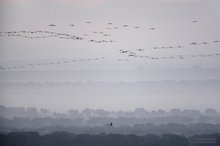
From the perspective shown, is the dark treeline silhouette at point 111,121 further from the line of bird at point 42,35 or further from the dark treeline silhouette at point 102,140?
the line of bird at point 42,35

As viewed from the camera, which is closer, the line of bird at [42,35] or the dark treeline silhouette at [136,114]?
the dark treeline silhouette at [136,114]

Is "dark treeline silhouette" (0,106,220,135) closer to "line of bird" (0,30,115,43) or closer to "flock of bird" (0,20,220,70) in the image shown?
"flock of bird" (0,20,220,70)

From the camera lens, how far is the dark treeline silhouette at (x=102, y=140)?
2631 mm

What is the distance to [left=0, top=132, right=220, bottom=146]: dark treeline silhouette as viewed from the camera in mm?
2631

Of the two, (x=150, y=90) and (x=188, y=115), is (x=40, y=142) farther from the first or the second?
(x=188, y=115)

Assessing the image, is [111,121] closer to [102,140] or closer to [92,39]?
[102,140]

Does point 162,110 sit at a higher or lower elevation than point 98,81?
lower

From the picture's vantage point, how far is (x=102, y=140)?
2715 millimetres

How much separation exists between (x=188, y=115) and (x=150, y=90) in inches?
12.8

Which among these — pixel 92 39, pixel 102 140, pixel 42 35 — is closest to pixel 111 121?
pixel 102 140

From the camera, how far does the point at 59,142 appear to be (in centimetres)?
274

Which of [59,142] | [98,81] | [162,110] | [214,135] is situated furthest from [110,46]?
[214,135]

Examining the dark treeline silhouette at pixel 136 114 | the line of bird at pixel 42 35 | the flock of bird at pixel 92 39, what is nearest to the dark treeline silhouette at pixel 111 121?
the dark treeline silhouette at pixel 136 114

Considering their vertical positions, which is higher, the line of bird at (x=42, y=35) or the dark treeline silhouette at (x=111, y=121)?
the line of bird at (x=42, y=35)
